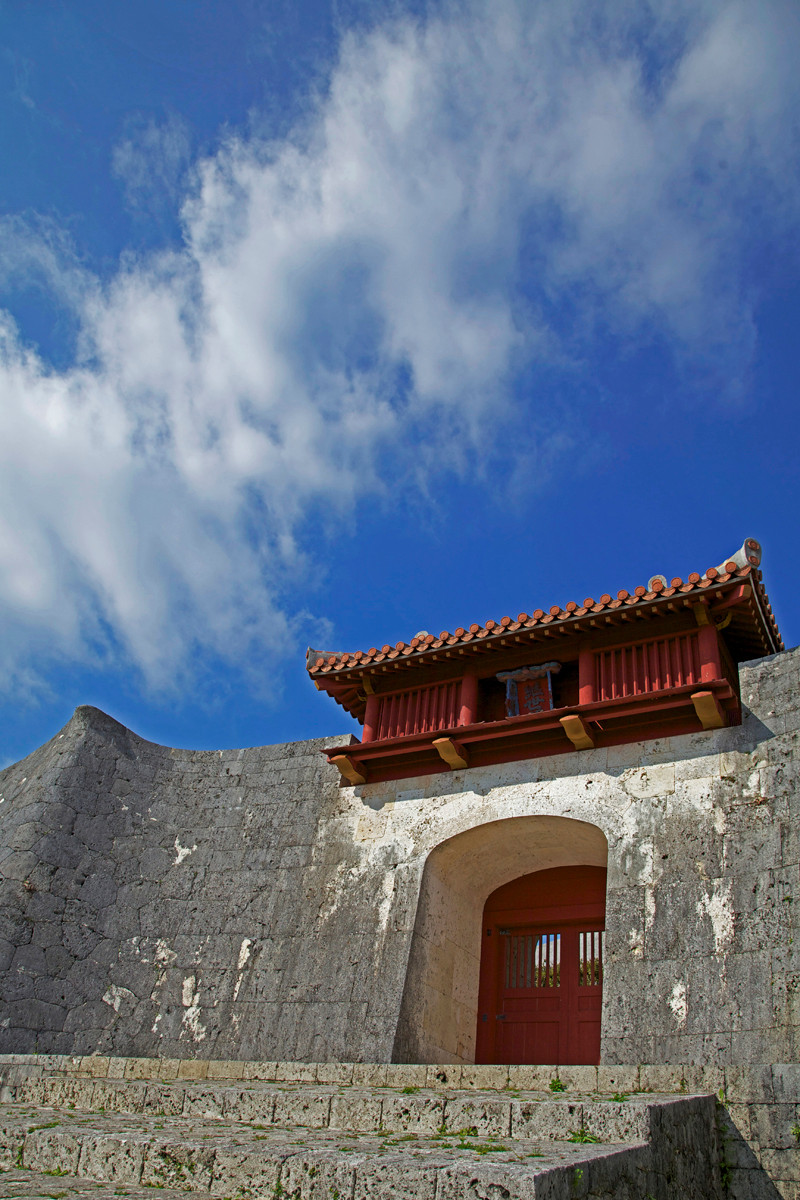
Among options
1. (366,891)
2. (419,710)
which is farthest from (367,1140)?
(419,710)

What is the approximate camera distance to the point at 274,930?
34.7 ft

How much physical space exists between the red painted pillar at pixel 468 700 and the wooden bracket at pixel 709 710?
272 centimetres

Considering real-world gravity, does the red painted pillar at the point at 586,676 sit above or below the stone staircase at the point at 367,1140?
above

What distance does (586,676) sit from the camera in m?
10.1

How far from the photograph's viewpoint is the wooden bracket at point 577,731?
31.5 feet

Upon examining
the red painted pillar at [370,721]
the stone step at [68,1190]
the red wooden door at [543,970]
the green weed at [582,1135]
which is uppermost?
the red painted pillar at [370,721]

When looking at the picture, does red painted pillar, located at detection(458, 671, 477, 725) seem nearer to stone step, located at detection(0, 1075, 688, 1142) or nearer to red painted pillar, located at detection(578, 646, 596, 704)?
red painted pillar, located at detection(578, 646, 596, 704)

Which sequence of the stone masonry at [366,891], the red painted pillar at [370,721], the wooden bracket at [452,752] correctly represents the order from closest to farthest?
the stone masonry at [366,891] → the wooden bracket at [452,752] → the red painted pillar at [370,721]

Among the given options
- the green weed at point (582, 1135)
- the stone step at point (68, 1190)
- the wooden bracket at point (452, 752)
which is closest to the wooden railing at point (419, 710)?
the wooden bracket at point (452, 752)

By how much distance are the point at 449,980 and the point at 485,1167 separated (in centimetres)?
748

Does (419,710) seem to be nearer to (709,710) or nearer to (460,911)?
(460,911)

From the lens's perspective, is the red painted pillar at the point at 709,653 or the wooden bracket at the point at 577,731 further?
the wooden bracket at the point at 577,731

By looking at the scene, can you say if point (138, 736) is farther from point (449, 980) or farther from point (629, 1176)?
point (629, 1176)

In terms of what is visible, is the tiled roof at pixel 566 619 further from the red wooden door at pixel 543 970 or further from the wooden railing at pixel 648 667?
the red wooden door at pixel 543 970
